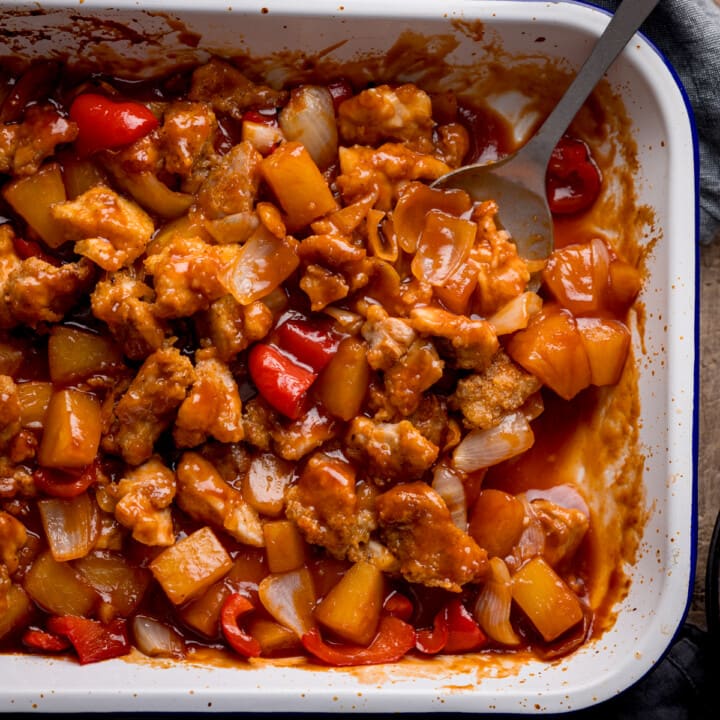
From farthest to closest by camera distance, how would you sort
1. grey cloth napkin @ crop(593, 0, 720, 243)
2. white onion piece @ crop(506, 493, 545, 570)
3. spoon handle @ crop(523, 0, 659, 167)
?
grey cloth napkin @ crop(593, 0, 720, 243) → white onion piece @ crop(506, 493, 545, 570) → spoon handle @ crop(523, 0, 659, 167)

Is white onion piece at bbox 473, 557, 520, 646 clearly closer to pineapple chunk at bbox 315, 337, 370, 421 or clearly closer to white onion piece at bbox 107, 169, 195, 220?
pineapple chunk at bbox 315, 337, 370, 421

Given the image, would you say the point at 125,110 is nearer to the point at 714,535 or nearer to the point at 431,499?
the point at 431,499

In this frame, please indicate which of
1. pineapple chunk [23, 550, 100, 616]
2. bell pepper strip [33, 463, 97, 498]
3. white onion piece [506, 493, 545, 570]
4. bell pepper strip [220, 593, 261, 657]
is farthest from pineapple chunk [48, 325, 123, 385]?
white onion piece [506, 493, 545, 570]

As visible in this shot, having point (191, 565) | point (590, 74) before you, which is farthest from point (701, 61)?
point (191, 565)

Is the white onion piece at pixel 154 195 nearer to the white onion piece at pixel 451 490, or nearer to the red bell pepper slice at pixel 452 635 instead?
the white onion piece at pixel 451 490

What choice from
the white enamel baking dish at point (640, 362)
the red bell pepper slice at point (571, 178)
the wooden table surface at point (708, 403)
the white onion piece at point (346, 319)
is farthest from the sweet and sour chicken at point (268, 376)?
the wooden table surface at point (708, 403)

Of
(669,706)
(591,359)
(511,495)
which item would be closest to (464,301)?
(591,359)

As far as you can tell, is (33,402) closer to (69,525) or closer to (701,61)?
(69,525)
